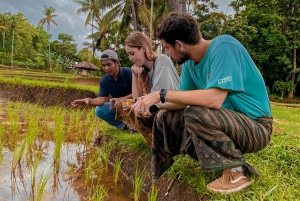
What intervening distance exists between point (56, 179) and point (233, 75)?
1591 millimetres

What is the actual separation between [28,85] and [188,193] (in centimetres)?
748

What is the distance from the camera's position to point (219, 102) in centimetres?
137

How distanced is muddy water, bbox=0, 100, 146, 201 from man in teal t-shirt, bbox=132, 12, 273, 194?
2.49 ft

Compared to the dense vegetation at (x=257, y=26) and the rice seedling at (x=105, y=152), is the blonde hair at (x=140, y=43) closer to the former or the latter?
the rice seedling at (x=105, y=152)

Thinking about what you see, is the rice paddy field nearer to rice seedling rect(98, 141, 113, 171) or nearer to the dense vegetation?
rice seedling rect(98, 141, 113, 171)

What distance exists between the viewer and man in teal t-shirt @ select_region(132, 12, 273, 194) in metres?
1.36

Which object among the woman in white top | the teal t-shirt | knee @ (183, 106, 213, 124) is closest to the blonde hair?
the woman in white top

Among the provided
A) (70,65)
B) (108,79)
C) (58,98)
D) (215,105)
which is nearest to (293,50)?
(58,98)

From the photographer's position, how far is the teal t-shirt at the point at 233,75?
1.33m

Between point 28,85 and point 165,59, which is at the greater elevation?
point 165,59

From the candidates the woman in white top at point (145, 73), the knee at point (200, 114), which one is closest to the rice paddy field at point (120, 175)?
the woman in white top at point (145, 73)

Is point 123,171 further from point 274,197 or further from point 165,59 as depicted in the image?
point 274,197

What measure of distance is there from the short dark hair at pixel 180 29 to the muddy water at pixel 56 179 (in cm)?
111

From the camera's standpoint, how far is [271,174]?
1807 mm
